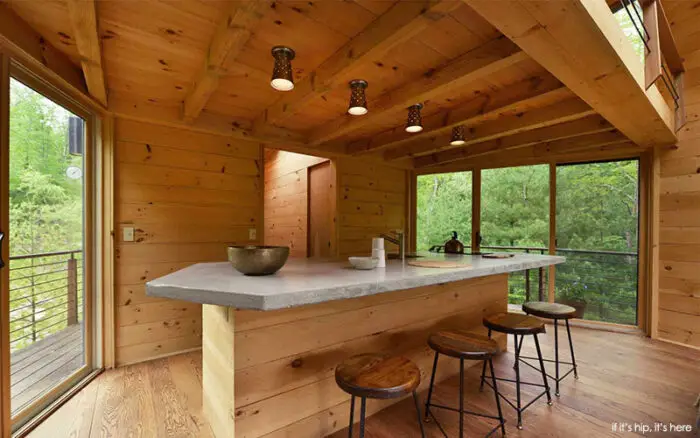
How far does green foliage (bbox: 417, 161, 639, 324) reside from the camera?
3602 mm

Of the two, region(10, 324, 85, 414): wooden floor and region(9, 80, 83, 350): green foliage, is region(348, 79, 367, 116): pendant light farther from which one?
region(10, 324, 85, 414): wooden floor

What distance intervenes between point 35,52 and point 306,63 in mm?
1522

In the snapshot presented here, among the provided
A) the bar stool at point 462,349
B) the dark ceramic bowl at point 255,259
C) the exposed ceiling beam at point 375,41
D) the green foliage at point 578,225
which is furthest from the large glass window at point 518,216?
the dark ceramic bowl at point 255,259

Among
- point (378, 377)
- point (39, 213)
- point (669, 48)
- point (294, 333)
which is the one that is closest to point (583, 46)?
point (378, 377)

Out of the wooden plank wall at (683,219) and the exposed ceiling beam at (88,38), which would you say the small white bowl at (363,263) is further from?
the wooden plank wall at (683,219)

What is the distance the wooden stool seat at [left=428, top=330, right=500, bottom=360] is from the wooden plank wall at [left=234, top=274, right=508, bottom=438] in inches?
14.4

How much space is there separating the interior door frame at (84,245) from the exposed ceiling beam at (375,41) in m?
1.55

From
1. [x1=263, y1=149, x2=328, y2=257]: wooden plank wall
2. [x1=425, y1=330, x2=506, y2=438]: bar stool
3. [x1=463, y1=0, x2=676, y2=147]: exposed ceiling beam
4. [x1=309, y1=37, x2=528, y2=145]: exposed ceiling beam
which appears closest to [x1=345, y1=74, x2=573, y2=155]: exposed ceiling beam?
[x1=463, y1=0, x2=676, y2=147]: exposed ceiling beam

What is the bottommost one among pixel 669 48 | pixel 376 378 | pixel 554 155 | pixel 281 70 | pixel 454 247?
pixel 376 378

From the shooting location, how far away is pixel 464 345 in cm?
169

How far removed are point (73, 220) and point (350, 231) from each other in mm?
2698

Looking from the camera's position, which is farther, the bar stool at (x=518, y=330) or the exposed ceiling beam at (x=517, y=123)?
the exposed ceiling beam at (x=517, y=123)

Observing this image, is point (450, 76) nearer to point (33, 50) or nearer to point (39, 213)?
point (33, 50)

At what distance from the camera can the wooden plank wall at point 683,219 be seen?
3.10 m
